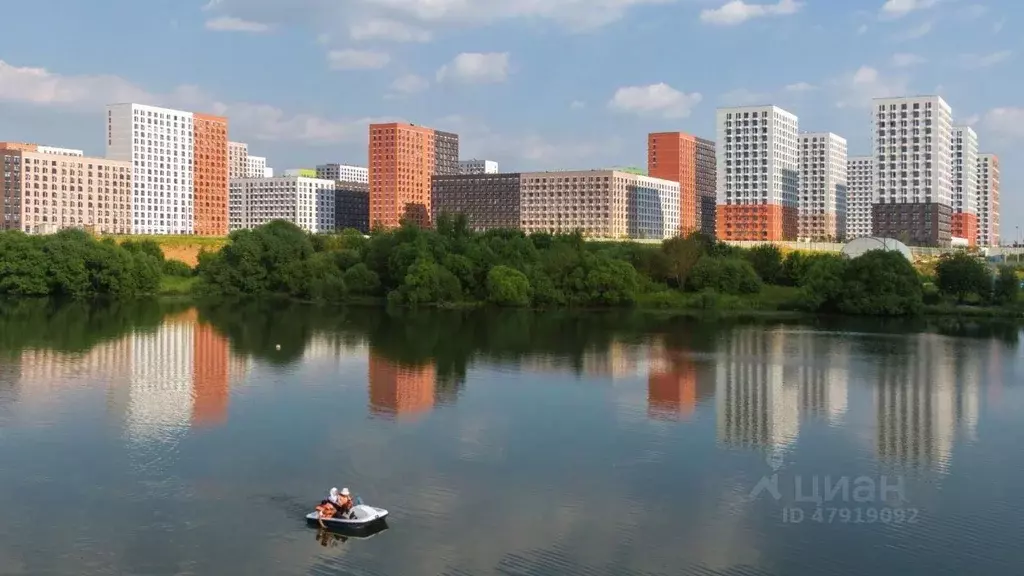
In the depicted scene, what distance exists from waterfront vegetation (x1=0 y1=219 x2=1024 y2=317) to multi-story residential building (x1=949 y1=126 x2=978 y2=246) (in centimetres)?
5589

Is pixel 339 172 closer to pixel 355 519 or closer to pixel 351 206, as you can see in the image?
pixel 351 206

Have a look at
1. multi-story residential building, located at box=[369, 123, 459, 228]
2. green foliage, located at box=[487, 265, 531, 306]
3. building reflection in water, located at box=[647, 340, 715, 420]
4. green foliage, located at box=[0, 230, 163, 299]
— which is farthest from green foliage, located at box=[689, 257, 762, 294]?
multi-story residential building, located at box=[369, 123, 459, 228]

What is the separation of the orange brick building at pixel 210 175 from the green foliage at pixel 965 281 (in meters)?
85.7

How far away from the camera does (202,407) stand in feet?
70.8

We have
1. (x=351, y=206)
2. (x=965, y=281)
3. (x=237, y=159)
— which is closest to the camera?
(x=965, y=281)

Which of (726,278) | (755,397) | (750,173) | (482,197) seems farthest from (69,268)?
(750,173)

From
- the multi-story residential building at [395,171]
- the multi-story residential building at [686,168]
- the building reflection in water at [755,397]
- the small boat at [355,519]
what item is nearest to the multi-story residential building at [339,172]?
A: the multi-story residential building at [395,171]

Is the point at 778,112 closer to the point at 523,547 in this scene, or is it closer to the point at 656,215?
the point at 656,215

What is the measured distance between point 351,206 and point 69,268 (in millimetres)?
81592

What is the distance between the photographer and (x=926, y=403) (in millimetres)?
23406

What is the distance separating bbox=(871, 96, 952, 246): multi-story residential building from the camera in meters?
87.7

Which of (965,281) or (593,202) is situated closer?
(965,281)

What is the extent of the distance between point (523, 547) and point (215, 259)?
49.3 m

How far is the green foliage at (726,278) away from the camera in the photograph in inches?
2088
